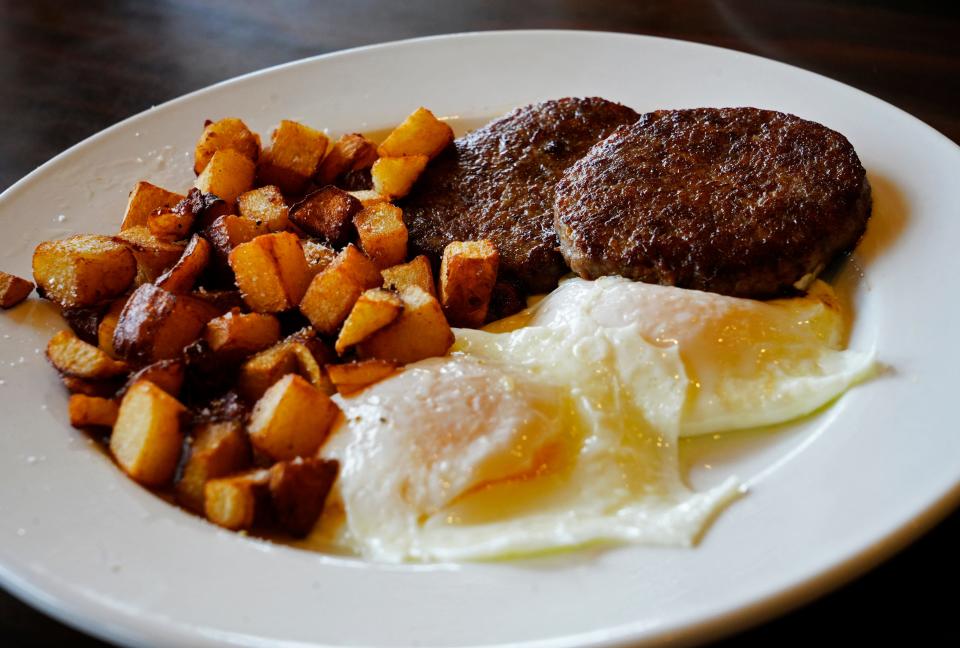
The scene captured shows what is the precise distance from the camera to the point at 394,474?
1.68 m

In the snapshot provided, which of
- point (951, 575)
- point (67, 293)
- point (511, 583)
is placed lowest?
point (951, 575)

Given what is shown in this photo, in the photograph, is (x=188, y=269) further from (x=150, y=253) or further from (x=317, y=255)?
(x=317, y=255)

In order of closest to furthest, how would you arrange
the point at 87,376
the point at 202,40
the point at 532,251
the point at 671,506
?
the point at 671,506, the point at 87,376, the point at 532,251, the point at 202,40

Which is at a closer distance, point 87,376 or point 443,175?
point 87,376

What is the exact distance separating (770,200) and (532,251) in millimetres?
598

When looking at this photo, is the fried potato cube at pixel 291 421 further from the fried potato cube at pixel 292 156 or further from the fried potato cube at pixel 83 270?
the fried potato cube at pixel 292 156

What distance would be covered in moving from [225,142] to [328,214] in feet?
1.57

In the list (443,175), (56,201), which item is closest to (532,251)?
→ (443,175)

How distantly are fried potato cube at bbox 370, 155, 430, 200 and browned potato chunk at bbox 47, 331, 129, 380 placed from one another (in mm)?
882

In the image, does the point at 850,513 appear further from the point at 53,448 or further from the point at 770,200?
the point at 53,448

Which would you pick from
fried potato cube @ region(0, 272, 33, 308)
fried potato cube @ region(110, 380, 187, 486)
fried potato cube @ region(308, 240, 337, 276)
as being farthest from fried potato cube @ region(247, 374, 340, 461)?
fried potato cube @ region(0, 272, 33, 308)

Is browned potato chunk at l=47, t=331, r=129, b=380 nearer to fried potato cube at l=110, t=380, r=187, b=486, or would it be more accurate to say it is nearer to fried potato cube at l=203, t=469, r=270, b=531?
fried potato cube at l=110, t=380, r=187, b=486

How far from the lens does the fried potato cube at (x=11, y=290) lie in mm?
2168

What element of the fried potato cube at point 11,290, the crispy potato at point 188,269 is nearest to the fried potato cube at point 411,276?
the crispy potato at point 188,269
